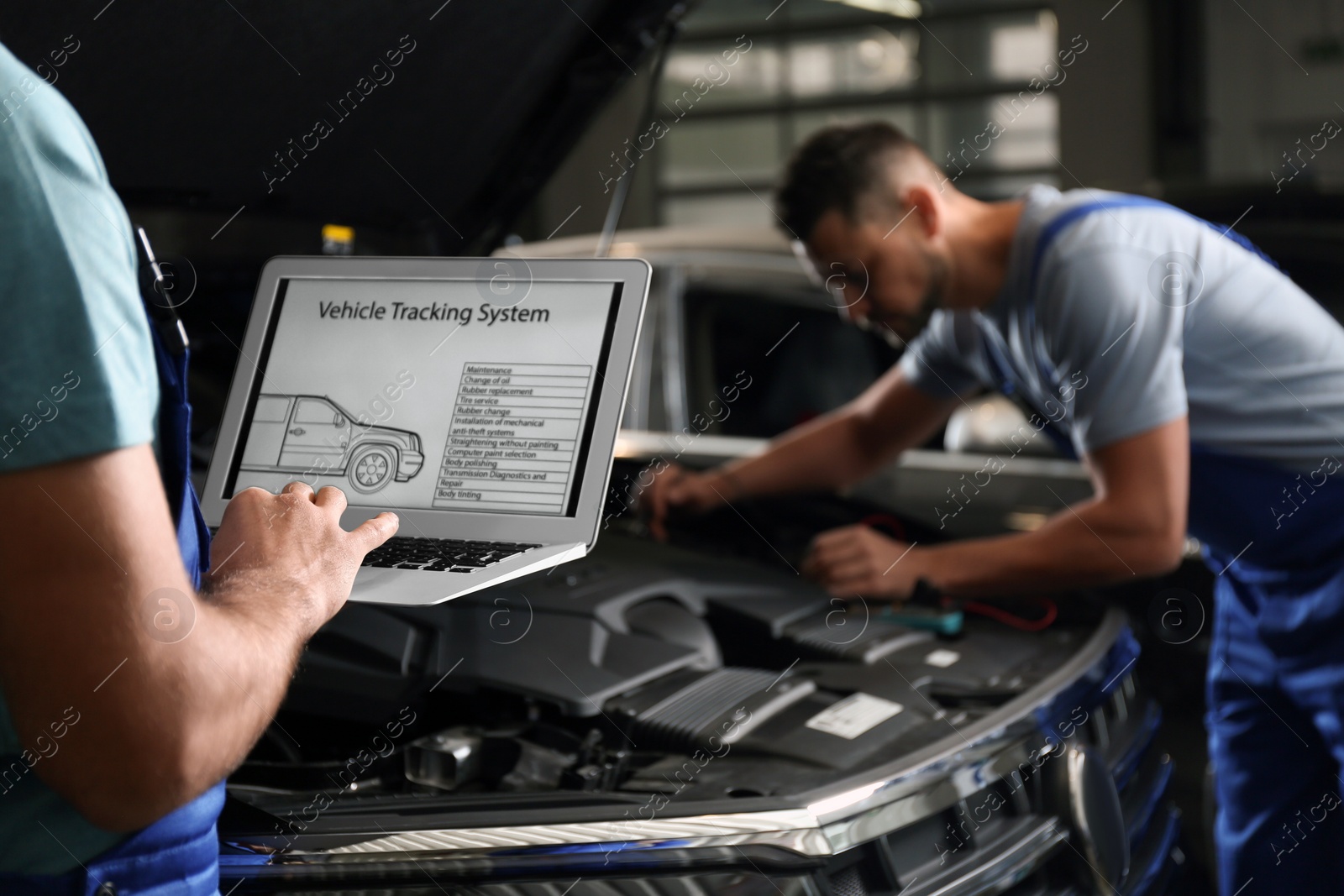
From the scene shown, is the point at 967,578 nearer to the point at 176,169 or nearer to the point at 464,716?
the point at 464,716

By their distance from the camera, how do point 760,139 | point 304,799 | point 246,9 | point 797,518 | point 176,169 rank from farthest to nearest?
point 760,139, point 797,518, point 176,169, point 246,9, point 304,799

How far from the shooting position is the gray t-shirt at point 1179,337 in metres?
1.73

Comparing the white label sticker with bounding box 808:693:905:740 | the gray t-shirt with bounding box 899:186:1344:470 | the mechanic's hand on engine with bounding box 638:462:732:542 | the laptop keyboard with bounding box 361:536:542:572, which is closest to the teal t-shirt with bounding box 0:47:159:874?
the laptop keyboard with bounding box 361:536:542:572

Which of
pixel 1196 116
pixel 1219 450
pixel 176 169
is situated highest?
pixel 1196 116

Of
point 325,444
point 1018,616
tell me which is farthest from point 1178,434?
point 325,444

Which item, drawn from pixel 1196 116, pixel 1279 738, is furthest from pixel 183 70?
pixel 1196 116

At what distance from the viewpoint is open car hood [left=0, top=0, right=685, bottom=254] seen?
1373mm

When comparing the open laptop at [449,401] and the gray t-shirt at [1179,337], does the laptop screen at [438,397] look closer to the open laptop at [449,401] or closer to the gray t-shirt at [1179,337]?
the open laptop at [449,401]

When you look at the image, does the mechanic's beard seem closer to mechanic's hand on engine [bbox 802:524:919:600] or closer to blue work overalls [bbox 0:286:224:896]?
mechanic's hand on engine [bbox 802:524:919:600]

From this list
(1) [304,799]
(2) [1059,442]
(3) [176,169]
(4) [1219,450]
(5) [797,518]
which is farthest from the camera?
(5) [797,518]

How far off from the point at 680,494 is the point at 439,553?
109 centimetres

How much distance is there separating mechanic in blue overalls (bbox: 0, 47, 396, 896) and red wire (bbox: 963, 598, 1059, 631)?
1.32 meters

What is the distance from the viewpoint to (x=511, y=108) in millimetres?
1818

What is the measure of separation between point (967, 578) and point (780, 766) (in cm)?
69
